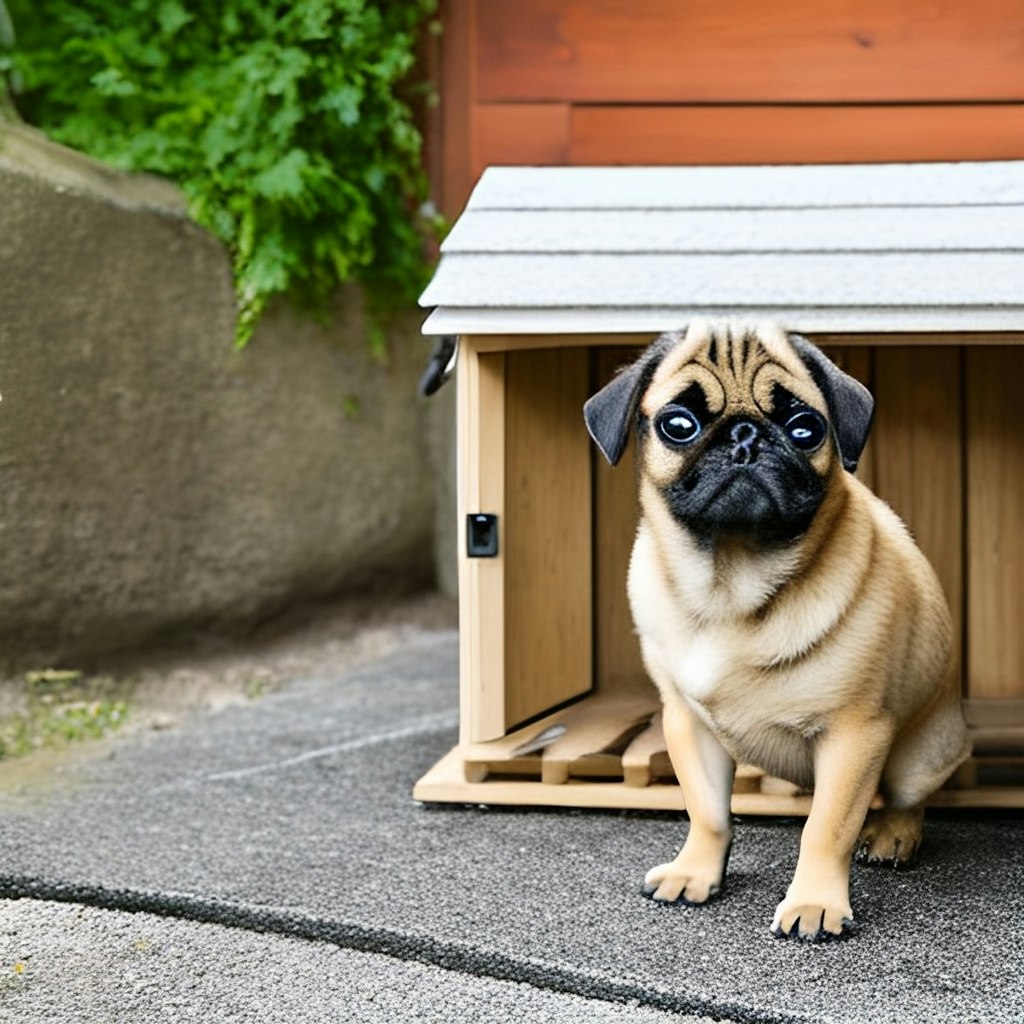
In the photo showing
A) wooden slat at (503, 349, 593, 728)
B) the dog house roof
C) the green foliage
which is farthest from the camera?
the green foliage

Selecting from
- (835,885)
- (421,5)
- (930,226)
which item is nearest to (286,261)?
(421,5)

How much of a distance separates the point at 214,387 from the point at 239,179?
29.5 inches

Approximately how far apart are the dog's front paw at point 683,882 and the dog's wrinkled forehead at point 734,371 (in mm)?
958

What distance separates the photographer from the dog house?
3.61 metres

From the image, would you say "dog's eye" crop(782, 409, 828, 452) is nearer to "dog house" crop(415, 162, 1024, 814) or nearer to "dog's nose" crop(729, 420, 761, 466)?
"dog's nose" crop(729, 420, 761, 466)

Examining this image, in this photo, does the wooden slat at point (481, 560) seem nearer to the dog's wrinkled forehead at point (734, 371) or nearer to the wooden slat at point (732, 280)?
the wooden slat at point (732, 280)

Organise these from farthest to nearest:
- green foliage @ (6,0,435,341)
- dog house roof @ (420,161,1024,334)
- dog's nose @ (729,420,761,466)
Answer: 1. green foliage @ (6,0,435,341)
2. dog house roof @ (420,161,1024,334)
3. dog's nose @ (729,420,761,466)

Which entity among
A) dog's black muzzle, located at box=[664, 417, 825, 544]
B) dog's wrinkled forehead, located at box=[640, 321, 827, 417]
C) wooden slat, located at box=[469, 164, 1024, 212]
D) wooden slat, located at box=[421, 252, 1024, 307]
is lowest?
dog's black muzzle, located at box=[664, 417, 825, 544]

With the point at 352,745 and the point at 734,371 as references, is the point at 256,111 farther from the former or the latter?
the point at 734,371

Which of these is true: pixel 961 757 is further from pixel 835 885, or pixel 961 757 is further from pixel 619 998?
pixel 619 998

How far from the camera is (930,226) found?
12.6 ft

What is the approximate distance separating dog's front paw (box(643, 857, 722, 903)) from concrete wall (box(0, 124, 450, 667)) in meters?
2.67

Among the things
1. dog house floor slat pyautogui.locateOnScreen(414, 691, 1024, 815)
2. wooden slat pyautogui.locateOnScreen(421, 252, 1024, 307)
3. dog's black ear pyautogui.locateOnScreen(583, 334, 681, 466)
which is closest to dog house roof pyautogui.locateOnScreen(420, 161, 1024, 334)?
wooden slat pyautogui.locateOnScreen(421, 252, 1024, 307)

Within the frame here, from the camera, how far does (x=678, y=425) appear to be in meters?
2.96
